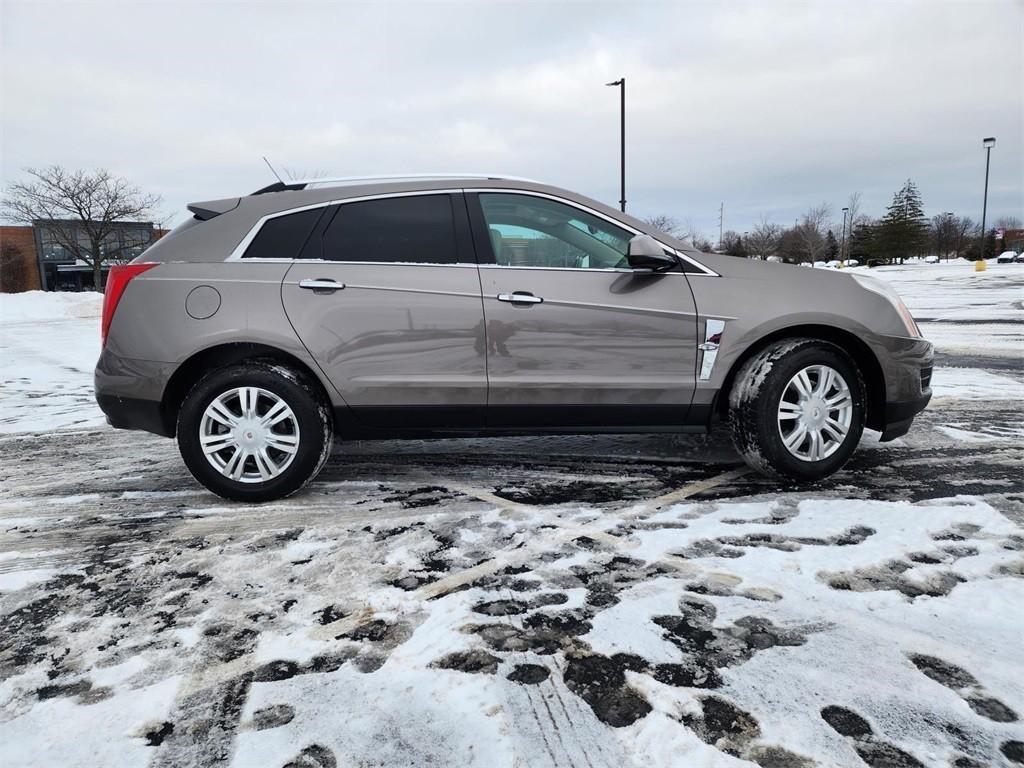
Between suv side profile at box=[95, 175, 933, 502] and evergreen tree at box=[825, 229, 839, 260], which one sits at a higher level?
evergreen tree at box=[825, 229, 839, 260]

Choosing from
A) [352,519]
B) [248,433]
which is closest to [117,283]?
[248,433]

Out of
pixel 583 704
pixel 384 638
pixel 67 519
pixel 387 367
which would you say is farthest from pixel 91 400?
pixel 583 704

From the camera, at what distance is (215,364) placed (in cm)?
345

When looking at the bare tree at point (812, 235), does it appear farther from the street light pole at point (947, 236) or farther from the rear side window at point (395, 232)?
the rear side window at point (395, 232)

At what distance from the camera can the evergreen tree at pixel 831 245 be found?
67.5m

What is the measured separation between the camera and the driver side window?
3494mm

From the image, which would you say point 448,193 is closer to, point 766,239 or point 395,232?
point 395,232

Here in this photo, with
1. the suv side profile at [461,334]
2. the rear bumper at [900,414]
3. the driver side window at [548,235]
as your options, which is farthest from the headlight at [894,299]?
the driver side window at [548,235]

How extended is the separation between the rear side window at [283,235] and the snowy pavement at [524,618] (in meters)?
1.37

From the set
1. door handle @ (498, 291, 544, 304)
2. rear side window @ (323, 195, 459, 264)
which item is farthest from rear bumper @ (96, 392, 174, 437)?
door handle @ (498, 291, 544, 304)

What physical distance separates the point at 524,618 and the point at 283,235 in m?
2.44

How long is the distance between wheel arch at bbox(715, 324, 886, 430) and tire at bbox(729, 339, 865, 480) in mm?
41

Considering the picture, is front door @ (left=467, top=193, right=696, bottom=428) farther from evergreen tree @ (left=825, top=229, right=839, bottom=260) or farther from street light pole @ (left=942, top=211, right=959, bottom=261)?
street light pole @ (left=942, top=211, right=959, bottom=261)

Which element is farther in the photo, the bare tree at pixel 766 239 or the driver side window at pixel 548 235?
the bare tree at pixel 766 239
